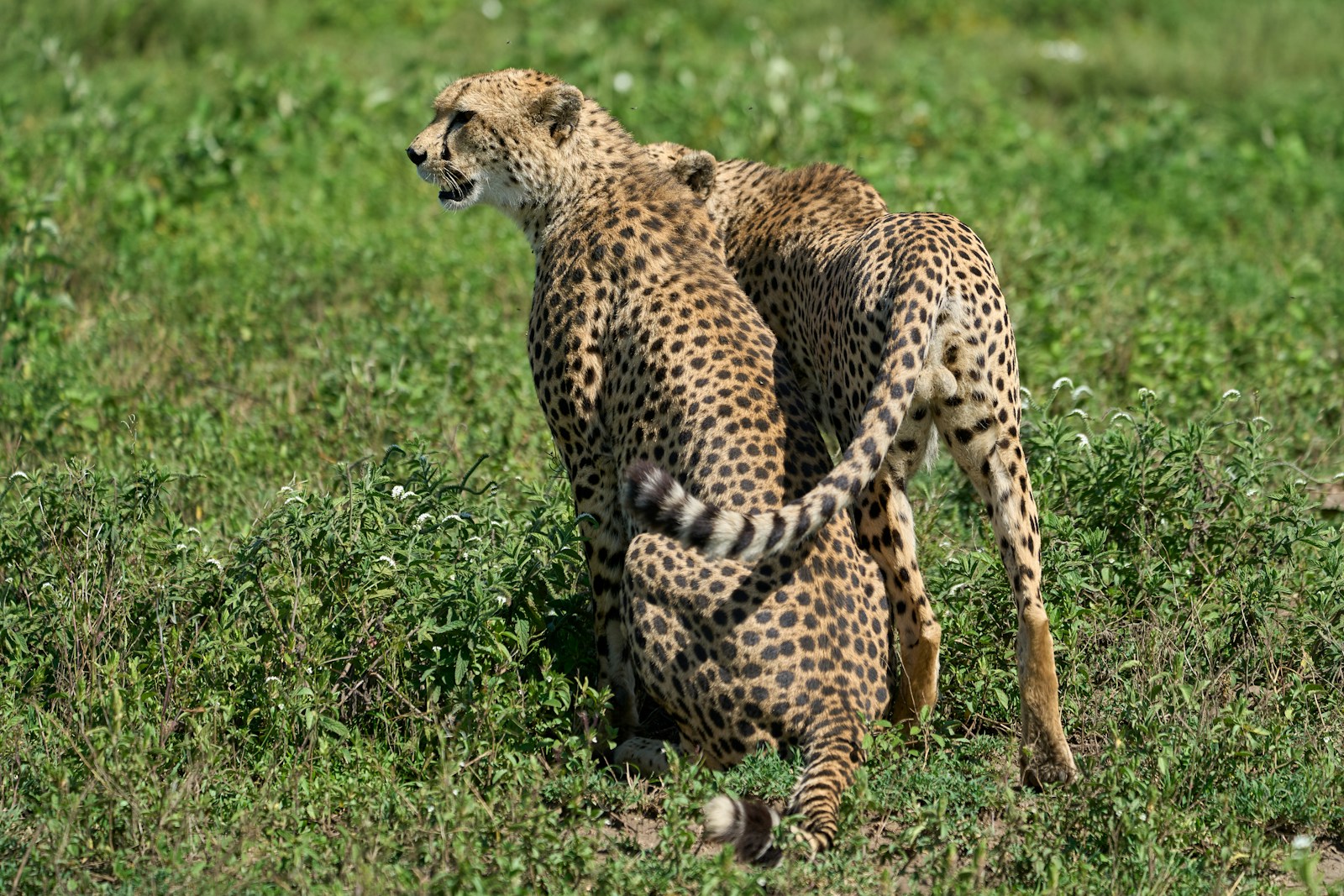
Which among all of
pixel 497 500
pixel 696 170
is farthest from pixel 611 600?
pixel 696 170

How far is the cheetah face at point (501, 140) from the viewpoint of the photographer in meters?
4.50

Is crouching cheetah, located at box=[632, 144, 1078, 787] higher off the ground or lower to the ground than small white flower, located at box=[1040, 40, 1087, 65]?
lower

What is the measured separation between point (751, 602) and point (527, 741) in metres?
0.64

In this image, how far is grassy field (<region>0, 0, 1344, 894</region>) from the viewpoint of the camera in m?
3.30

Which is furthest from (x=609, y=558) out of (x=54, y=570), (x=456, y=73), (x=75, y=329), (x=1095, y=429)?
(x=456, y=73)

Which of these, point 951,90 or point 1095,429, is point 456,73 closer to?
point 951,90

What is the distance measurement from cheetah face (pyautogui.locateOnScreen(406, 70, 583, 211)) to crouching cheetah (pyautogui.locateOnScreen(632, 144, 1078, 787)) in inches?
32.7

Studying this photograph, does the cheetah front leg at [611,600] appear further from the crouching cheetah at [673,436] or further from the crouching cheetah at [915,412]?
the crouching cheetah at [915,412]

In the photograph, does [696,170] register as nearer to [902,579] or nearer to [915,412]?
[915,412]

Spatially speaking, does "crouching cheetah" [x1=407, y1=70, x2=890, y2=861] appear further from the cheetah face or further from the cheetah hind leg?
the cheetah hind leg

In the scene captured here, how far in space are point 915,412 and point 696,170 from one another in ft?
4.16

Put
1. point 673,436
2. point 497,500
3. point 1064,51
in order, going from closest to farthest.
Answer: point 673,436 < point 497,500 < point 1064,51

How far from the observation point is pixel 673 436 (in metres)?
3.89

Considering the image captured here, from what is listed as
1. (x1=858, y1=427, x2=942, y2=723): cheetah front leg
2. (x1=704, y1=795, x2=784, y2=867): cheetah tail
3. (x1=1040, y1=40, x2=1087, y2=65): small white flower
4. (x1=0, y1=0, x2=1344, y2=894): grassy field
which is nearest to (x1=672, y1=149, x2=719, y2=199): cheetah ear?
(x1=0, y1=0, x2=1344, y2=894): grassy field
